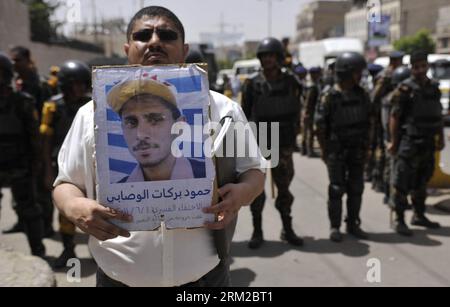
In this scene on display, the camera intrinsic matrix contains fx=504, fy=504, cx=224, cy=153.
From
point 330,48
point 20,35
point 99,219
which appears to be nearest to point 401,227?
point 99,219

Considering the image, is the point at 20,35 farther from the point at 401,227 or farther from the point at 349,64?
the point at 401,227

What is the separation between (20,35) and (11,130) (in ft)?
50.8

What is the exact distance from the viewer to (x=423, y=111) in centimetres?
493

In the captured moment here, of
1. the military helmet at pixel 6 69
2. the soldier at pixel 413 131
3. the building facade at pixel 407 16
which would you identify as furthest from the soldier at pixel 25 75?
the building facade at pixel 407 16

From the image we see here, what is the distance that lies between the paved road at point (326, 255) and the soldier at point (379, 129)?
0.87 m

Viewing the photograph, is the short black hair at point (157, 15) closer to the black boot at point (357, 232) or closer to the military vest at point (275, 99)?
the military vest at point (275, 99)

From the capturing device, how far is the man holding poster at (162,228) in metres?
1.61

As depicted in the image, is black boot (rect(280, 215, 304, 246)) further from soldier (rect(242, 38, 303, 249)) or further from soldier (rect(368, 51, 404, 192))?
soldier (rect(368, 51, 404, 192))

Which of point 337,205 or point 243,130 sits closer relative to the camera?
point 243,130

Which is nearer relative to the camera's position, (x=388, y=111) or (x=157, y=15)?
(x=157, y=15)

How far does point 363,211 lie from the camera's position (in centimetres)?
596

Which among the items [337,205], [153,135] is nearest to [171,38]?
[153,135]

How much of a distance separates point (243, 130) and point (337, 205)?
347 centimetres
